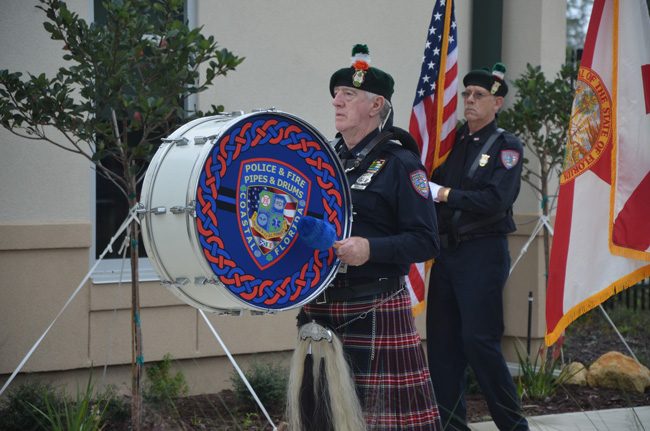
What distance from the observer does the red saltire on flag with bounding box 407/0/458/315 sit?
19.6 ft

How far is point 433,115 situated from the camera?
606cm

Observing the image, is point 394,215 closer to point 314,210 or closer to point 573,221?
point 314,210

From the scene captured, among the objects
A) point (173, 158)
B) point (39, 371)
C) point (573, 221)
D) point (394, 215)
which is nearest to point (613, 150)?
point (573, 221)

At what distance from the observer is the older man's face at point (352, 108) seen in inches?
150

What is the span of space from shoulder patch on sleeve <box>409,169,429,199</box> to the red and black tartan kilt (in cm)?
43

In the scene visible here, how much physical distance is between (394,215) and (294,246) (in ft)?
1.59

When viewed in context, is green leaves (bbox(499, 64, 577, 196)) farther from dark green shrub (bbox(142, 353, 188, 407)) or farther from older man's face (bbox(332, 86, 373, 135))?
older man's face (bbox(332, 86, 373, 135))

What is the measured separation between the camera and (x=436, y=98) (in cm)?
611

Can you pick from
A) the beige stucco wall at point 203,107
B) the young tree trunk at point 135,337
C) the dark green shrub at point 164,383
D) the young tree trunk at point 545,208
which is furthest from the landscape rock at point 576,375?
the young tree trunk at point 135,337

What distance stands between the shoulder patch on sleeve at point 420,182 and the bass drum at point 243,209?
267 mm

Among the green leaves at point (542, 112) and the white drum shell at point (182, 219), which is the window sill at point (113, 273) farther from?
the green leaves at point (542, 112)

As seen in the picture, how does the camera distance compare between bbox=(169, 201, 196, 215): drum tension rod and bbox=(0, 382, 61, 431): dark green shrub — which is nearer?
bbox=(169, 201, 196, 215): drum tension rod

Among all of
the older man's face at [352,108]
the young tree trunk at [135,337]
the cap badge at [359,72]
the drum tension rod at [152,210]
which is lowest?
the young tree trunk at [135,337]

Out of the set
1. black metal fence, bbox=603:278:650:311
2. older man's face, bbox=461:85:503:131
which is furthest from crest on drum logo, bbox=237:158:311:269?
black metal fence, bbox=603:278:650:311
